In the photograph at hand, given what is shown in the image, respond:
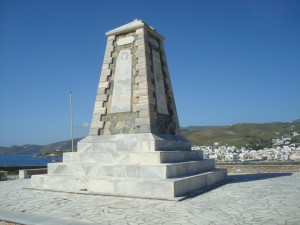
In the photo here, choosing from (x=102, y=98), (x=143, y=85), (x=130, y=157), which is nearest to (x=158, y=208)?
(x=130, y=157)

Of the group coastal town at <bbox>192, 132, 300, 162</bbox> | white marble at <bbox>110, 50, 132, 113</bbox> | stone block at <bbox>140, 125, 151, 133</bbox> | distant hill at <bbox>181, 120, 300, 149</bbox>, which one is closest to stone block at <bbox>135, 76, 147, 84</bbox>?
white marble at <bbox>110, 50, 132, 113</bbox>

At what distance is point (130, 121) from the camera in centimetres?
1009

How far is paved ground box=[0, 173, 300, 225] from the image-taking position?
5.33 meters

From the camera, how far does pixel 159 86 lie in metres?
11.0

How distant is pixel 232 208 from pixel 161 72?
6444 millimetres

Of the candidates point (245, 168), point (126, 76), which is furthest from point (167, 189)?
point (245, 168)

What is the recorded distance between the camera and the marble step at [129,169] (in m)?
8.23

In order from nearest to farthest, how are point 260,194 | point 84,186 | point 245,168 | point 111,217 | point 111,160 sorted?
1. point 111,217
2. point 260,194
3. point 84,186
4. point 111,160
5. point 245,168

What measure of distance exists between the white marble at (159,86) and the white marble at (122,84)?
3.26 feet

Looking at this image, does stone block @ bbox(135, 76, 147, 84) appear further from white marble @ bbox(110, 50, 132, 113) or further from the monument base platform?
the monument base platform

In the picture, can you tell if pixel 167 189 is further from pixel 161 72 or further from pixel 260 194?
pixel 161 72

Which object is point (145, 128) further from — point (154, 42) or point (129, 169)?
point (154, 42)

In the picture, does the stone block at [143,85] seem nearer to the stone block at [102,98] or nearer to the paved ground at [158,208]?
the stone block at [102,98]

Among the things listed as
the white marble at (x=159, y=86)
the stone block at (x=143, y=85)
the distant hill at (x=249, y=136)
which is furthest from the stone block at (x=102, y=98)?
the distant hill at (x=249, y=136)
